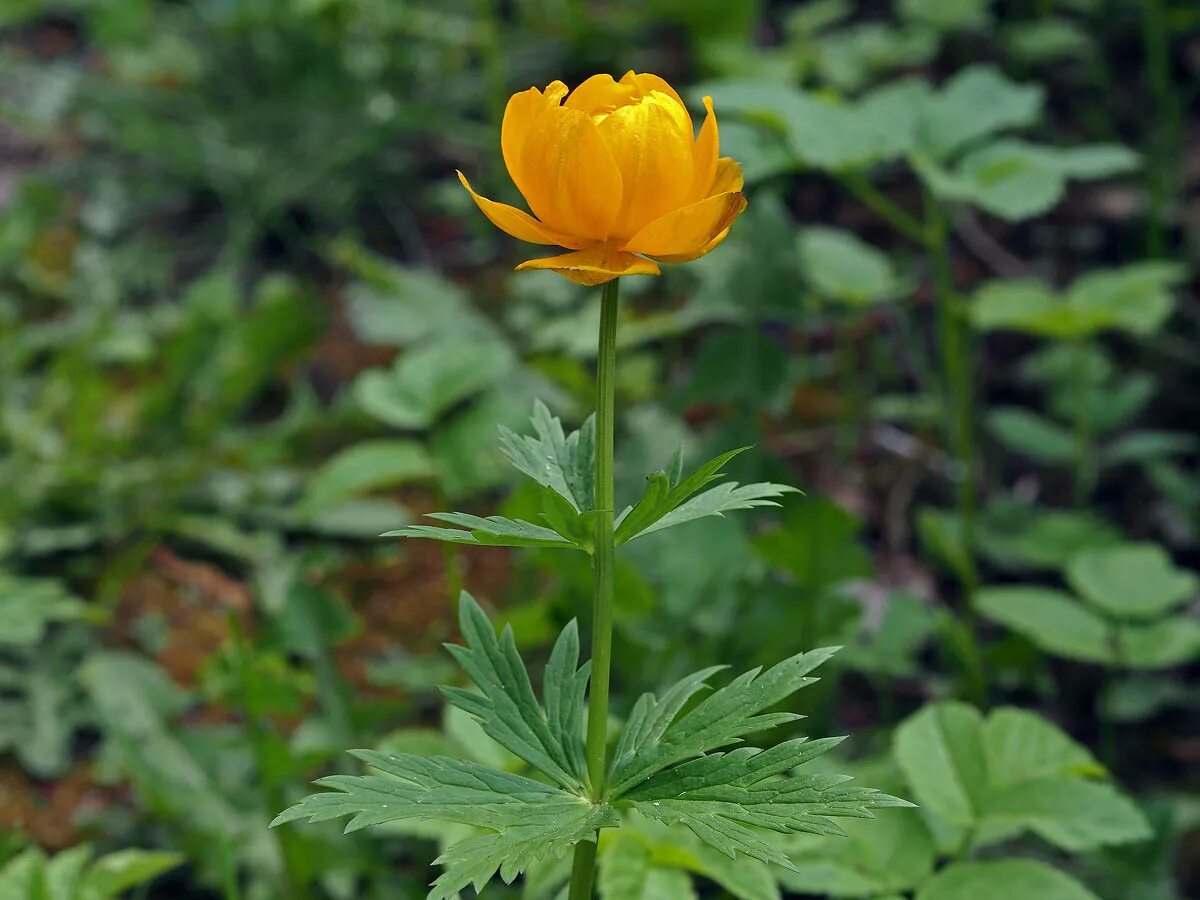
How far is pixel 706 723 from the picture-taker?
34.2 inches

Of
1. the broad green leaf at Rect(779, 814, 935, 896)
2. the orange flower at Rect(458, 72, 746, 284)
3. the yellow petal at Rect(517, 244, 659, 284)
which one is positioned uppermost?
the orange flower at Rect(458, 72, 746, 284)

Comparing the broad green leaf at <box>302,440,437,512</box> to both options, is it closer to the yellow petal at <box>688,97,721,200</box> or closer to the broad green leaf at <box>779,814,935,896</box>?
the broad green leaf at <box>779,814,935,896</box>

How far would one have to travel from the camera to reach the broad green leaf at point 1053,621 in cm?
160

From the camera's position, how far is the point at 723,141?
1.69 m

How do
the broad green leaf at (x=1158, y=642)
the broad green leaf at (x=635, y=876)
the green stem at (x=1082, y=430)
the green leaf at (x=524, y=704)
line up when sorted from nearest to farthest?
the green leaf at (x=524, y=704) → the broad green leaf at (x=635, y=876) → the broad green leaf at (x=1158, y=642) → the green stem at (x=1082, y=430)

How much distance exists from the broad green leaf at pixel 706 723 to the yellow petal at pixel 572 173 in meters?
0.36

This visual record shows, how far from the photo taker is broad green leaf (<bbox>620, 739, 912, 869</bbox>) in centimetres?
80

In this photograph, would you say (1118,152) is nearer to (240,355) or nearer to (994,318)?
(994,318)

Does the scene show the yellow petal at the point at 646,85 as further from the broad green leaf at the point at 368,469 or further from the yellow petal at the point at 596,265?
the broad green leaf at the point at 368,469

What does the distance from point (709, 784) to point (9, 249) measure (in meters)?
2.46

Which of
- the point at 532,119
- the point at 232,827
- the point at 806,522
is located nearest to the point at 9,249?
the point at 232,827

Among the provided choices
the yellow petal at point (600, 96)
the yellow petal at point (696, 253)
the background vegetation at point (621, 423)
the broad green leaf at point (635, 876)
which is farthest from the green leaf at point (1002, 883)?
the yellow petal at point (600, 96)

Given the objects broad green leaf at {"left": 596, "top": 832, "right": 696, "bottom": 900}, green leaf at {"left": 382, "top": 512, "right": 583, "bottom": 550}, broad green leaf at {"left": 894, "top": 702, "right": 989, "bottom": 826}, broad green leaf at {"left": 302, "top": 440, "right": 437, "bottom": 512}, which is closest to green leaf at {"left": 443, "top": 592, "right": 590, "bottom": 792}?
green leaf at {"left": 382, "top": 512, "right": 583, "bottom": 550}

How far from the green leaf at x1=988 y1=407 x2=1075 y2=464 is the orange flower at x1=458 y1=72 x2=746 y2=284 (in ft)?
4.72
